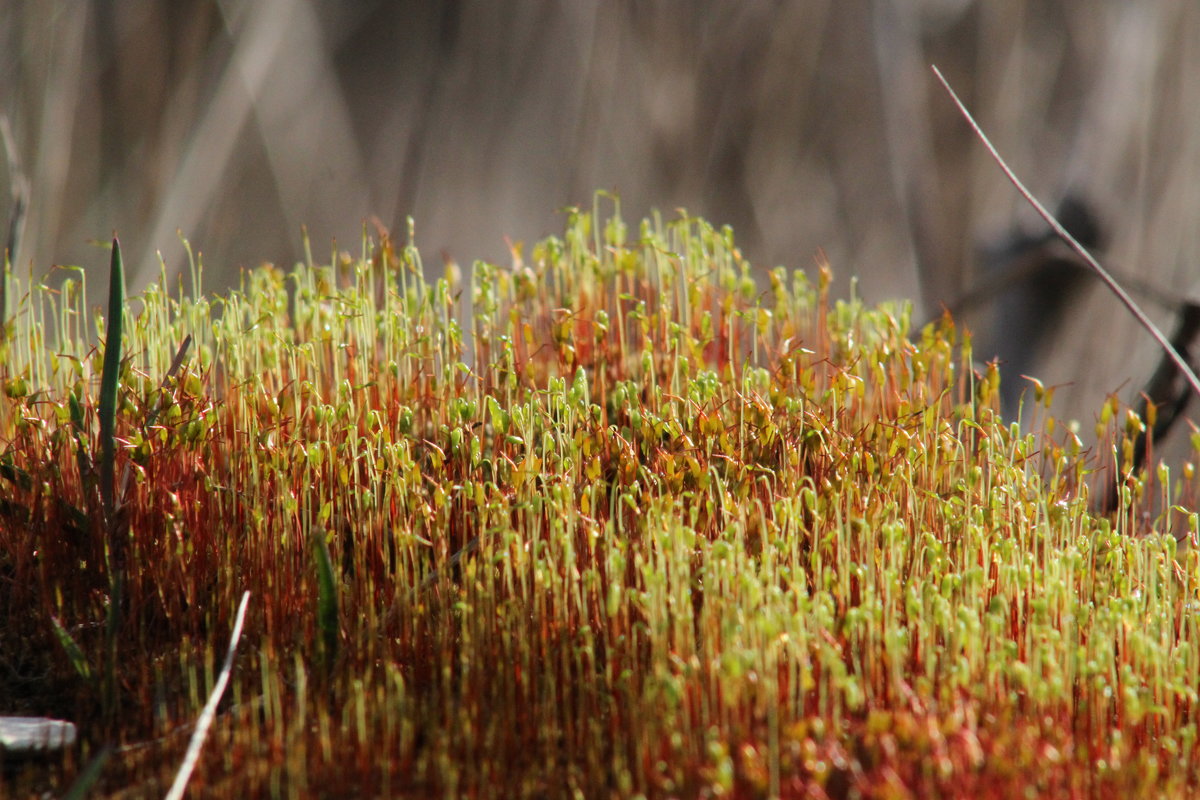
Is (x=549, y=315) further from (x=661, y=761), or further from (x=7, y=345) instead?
(x=661, y=761)

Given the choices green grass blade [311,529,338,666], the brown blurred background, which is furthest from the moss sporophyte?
the brown blurred background

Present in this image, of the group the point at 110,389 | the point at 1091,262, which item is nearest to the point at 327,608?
the point at 110,389

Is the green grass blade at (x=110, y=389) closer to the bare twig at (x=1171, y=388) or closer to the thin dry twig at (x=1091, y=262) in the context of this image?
the thin dry twig at (x=1091, y=262)

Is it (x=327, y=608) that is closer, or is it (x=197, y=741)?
(x=197, y=741)

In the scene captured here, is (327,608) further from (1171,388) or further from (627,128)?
(627,128)

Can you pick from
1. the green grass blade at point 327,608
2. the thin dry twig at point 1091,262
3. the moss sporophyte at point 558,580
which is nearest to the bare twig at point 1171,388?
the moss sporophyte at point 558,580

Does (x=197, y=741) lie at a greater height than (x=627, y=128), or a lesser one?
lesser

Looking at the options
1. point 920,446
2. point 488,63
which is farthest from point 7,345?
point 488,63
